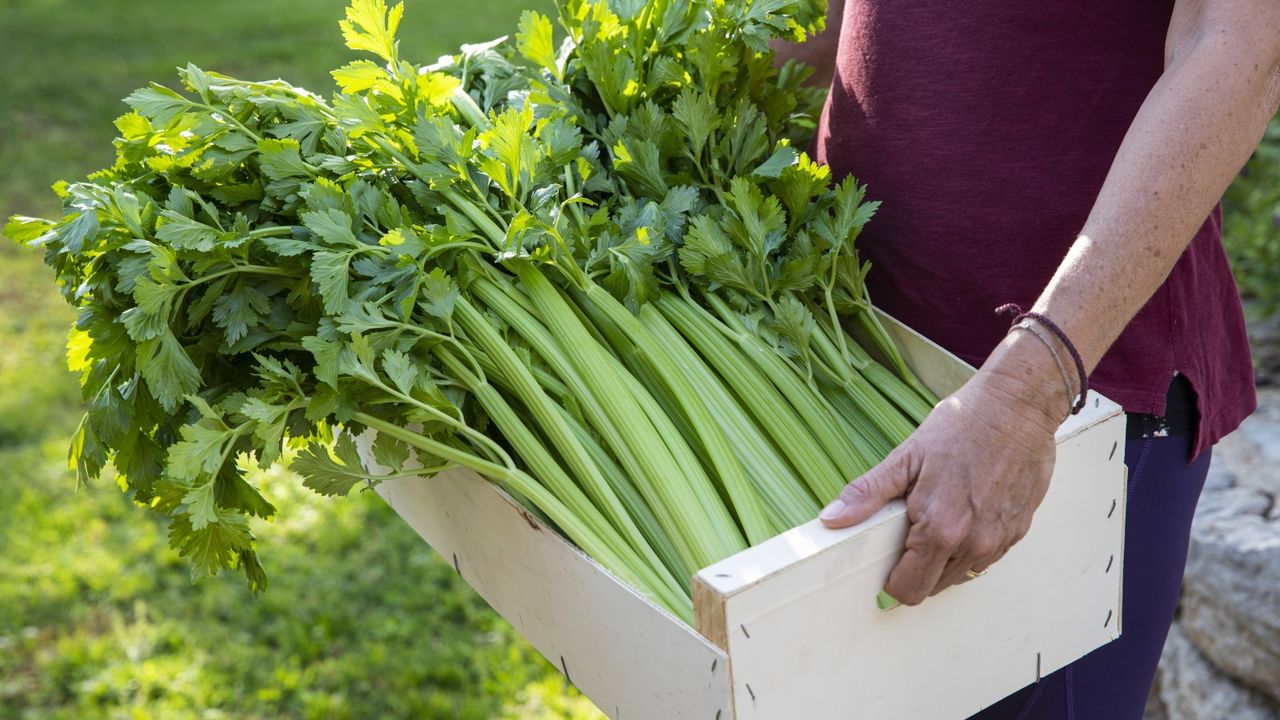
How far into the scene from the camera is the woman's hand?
119cm

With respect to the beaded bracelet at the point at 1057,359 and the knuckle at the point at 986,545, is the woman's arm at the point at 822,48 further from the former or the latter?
the knuckle at the point at 986,545

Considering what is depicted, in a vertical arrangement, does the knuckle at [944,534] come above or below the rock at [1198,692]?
above

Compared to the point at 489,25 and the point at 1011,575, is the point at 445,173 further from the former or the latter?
the point at 489,25

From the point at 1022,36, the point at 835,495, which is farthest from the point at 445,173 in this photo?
the point at 1022,36

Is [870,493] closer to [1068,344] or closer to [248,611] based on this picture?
[1068,344]

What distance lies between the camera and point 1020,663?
4.48ft

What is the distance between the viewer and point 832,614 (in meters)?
1.17

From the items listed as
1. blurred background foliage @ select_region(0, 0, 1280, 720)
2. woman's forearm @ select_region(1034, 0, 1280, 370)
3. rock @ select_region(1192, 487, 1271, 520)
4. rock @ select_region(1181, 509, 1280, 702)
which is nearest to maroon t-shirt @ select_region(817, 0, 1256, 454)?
woman's forearm @ select_region(1034, 0, 1280, 370)

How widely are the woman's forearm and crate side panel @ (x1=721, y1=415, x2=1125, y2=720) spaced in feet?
0.48

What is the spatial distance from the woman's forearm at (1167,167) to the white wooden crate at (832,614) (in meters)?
0.13

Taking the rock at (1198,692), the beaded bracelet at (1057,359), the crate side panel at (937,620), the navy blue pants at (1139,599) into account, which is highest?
the beaded bracelet at (1057,359)

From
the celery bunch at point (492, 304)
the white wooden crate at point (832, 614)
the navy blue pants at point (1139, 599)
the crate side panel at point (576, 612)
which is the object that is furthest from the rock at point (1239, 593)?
the crate side panel at point (576, 612)

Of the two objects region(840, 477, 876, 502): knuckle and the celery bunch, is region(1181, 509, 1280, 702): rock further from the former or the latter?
region(840, 477, 876, 502): knuckle

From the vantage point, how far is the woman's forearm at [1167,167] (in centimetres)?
125
